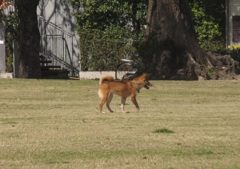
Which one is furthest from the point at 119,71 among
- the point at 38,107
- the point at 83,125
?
the point at 83,125

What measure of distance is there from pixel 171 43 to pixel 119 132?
60.3 ft

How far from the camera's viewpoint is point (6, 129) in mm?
14680

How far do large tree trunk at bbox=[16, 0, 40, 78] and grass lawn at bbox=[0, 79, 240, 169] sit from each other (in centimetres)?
770

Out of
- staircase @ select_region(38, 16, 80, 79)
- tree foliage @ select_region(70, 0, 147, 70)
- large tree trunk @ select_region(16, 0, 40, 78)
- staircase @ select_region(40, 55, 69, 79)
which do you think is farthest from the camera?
staircase @ select_region(38, 16, 80, 79)

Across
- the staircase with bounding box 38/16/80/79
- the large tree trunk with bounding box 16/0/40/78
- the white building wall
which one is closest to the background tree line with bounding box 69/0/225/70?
the white building wall

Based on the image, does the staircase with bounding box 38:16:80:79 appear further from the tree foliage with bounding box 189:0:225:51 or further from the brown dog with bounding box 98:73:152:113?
the brown dog with bounding box 98:73:152:113

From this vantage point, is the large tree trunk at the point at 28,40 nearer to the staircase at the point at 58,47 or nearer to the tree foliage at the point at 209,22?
the staircase at the point at 58,47

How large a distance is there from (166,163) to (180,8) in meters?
21.8

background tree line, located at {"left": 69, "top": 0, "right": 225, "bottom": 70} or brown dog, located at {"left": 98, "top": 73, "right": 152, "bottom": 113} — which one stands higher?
background tree line, located at {"left": 69, "top": 0, "right": 225, "bottom": 70}

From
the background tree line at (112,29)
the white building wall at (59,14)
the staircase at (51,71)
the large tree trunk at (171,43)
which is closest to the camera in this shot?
the large tree trunk at (171,43)

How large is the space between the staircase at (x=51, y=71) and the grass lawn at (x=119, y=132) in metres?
12.4

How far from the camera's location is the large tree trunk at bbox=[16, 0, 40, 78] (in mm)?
31719

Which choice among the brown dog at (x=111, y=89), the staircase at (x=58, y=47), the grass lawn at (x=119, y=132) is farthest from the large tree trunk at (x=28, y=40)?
the brown dog at (x=111, y=89)

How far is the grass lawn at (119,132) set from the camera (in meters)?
11.1
